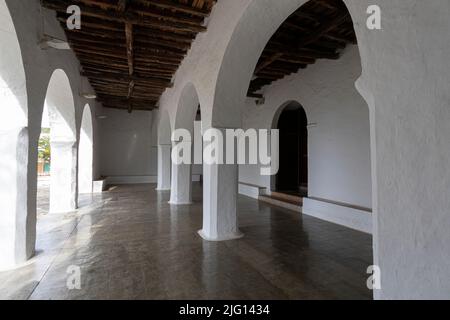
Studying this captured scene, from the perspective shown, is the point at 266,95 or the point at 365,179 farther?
the point at 266,95

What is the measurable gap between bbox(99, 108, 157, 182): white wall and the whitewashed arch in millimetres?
7183

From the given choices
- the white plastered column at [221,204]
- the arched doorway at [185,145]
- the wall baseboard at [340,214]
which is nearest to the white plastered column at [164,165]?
the arched doorway at [185,145]

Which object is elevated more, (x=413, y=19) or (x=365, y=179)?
(x=413, y=19)

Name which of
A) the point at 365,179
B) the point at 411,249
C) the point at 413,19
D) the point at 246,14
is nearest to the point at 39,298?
the point at 411,249

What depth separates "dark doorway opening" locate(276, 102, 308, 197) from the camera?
9391 millimetres

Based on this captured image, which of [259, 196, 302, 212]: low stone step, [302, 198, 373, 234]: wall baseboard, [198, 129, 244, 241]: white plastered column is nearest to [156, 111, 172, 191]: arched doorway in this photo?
[259, 196, 302, 212]: low stone step

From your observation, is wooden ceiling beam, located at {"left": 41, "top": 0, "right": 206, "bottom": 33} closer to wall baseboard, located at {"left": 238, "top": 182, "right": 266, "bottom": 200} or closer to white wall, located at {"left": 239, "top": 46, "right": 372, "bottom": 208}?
white wall, located at {"left": 239, "top": 46, "right": 372, "bottom": 208}

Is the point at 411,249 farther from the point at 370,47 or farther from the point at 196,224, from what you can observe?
the point at 196,224

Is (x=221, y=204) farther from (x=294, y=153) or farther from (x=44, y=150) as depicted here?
(x=44, y=150)

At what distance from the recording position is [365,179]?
5289 mm

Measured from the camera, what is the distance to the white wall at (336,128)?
536 cm

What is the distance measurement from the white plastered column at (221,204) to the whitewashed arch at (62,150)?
4.19 metres
